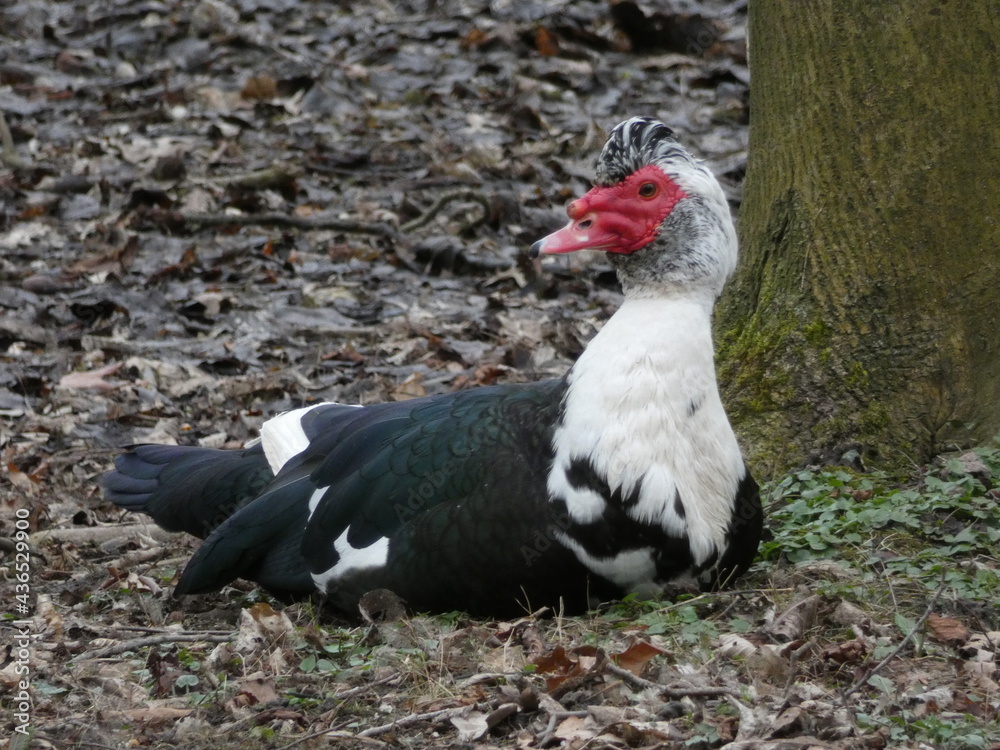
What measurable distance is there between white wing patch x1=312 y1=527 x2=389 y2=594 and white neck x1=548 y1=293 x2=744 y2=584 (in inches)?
26.0

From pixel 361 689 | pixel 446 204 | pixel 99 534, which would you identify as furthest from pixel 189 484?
pixel 446 204

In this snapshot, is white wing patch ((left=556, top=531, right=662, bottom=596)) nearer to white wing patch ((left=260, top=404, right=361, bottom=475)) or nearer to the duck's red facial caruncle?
the duck's red facial caruncle

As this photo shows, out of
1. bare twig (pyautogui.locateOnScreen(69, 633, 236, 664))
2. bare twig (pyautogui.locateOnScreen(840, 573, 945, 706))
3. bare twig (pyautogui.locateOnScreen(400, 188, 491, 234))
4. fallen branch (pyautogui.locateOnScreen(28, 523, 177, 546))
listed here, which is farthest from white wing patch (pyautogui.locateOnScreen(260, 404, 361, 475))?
bare twig (pyautogui.locateOnScreen(400, 188, 491, 234))

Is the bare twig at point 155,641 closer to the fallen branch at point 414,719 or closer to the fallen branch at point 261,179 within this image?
the fallen branch at point 414,719

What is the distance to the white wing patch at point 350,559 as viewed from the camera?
418 cm

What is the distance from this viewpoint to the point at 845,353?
15.1ft

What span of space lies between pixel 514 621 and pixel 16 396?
367 centimetres

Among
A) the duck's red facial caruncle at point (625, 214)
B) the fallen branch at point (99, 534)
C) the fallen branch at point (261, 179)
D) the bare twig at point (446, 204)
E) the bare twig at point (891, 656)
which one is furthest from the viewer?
the fallen branch at point (261, 179)

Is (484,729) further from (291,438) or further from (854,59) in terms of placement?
(854,59)

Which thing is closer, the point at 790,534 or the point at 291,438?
Answer: the point at 790,534

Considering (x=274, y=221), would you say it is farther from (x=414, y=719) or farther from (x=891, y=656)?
(x=891, y=656)

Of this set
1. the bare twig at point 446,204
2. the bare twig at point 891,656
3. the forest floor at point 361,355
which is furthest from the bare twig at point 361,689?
the bare twig at point 446,204

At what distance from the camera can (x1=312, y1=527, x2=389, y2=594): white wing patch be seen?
13.7 feet

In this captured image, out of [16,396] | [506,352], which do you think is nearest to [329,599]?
[506,352]
